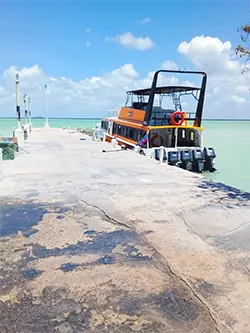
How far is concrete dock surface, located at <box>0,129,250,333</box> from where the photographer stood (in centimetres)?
245

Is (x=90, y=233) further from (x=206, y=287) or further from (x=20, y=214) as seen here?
(x=206, y=287)

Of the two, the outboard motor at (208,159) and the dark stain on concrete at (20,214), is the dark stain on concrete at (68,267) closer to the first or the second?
the dark stain on concrete at (20,214)

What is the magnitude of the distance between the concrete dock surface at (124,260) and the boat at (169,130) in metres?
7.85

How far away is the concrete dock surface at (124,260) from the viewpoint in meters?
2.45

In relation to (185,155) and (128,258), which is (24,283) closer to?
(128,258)

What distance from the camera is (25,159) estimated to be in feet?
37.1

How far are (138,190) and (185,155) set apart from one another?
8449mm

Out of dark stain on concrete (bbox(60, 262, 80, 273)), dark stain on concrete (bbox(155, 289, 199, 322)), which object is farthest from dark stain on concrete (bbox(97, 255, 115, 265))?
dark stain on concrete (bbox(155, 289, 199, 322))

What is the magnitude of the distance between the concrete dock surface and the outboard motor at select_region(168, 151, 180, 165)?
24.3ft

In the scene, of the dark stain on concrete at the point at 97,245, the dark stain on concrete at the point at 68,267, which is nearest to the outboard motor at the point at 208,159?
the dark stain on concrete at the point at 97,245

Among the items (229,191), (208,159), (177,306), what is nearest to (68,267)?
(177,306)

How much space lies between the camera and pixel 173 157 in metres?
14.4

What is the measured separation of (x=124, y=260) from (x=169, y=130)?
1358 cm

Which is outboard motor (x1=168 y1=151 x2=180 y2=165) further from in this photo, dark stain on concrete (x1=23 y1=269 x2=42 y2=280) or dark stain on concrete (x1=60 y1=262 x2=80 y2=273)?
dark stain on concrete (x1=23 y1=269 x2=42 y2=280)
